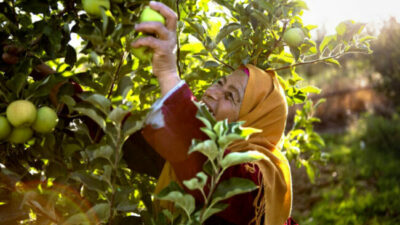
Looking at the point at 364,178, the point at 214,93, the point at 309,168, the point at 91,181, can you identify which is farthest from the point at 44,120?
the point at 364,178

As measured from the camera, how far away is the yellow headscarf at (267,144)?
128 centimetres

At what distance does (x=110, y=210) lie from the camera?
103 centimetres

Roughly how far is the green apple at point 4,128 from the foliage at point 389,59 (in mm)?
7355

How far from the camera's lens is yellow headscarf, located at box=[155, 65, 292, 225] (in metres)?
1.28

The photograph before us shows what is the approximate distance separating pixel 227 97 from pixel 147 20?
47 centimetres

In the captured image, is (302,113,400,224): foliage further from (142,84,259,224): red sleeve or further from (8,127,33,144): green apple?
(8,127,33,144): green apple

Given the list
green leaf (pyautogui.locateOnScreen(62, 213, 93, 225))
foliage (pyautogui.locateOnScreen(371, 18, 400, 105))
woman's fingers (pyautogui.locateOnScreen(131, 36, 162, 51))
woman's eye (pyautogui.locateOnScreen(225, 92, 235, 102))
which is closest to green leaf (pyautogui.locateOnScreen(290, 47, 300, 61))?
woman's eye (pyautogui.locateOnScreen(225, 92, 235, 102))

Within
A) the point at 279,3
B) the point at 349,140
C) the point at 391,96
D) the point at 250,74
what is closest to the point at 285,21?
the point at 279,3

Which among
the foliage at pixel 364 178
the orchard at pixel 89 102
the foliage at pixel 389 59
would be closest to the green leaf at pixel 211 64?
the orchard at pixel 89 102

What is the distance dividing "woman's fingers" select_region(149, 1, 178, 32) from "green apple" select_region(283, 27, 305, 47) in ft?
1.44

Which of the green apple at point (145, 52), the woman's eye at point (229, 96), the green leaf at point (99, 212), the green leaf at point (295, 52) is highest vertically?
the green apple at point (145, 52)

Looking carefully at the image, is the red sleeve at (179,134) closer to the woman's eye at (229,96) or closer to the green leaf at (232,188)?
the green leaf at (232,188)

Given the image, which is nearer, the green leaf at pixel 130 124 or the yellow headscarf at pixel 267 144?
the green leaf at pixel 130 124

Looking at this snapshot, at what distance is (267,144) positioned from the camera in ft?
4.51
